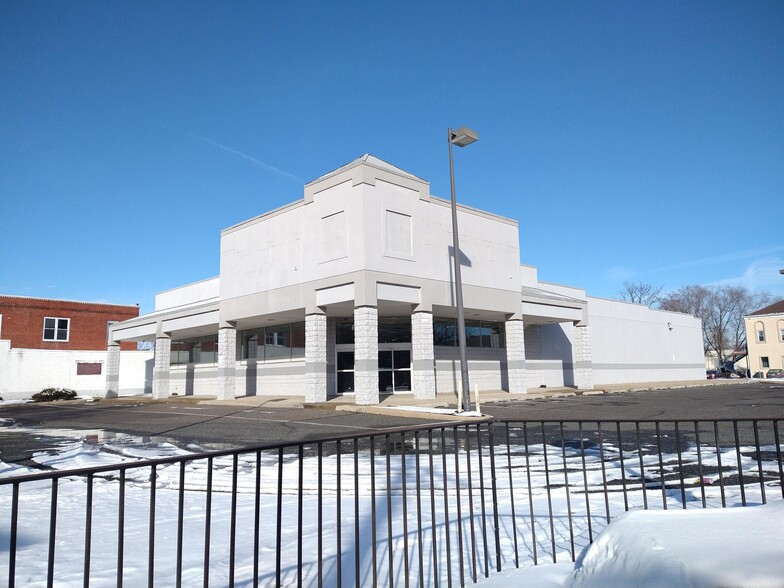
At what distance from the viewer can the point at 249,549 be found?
16.8 feet

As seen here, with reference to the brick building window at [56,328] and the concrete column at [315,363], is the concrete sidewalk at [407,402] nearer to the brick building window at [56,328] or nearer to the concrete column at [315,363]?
the concrete column at [315,363]

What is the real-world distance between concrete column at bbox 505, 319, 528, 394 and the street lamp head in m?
13.4

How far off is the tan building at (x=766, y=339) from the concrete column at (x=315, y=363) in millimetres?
56232

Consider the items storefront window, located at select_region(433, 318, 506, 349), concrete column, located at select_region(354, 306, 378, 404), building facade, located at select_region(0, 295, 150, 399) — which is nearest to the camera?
concrete column, located at select_region(354, 306, 378, 404)

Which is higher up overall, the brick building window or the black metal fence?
the brick building window

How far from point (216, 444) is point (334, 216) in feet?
47.4

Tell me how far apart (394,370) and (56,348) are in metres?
30.1

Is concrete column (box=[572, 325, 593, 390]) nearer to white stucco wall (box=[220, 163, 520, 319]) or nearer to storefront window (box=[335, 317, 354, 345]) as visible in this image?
white stucco wall (box=[220, 163, 520, 319])

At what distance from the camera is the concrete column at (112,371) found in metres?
37.2

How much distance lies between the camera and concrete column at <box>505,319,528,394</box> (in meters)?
28.6

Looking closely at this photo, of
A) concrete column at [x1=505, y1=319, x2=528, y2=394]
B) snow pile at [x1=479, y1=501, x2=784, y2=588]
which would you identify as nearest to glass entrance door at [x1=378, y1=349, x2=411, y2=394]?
concrete column at [x1=505, y1=319, x2=528, y2=394]

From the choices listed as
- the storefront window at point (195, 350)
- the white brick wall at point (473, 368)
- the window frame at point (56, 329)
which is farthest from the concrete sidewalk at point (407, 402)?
the window frame at point (56, 329)

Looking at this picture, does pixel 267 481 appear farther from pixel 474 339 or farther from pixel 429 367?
pixel 474 339

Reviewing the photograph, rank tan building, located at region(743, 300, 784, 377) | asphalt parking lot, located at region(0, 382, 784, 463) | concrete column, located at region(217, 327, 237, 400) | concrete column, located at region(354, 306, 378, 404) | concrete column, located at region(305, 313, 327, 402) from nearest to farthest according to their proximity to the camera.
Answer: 1. asphalt parking lot, located at region(0, 382, 784, 463)
2. concrete column, located at region(354, 306, 378, 404)
3. concrete column, located at region(305, 313, 327, 402)
4. concrete column, located at region(217, 327, 237, 400)
5. tan building, located at region(743, 300, 784, 377)
